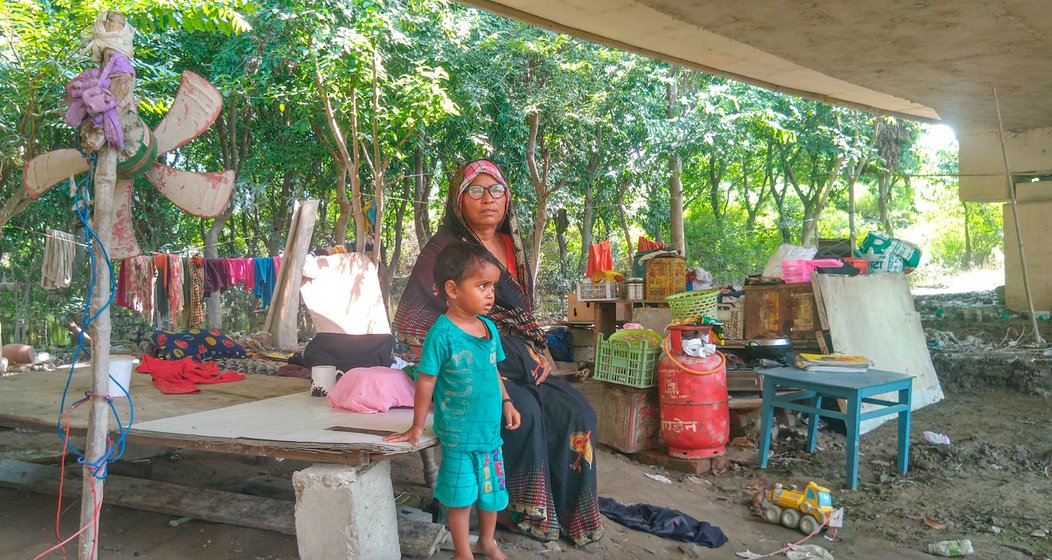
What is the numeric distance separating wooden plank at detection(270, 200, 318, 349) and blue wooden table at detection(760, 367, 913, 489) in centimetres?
568

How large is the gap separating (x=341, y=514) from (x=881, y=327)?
5239 mm

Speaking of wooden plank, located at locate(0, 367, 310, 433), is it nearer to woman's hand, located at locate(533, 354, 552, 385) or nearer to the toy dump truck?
woman's hand, located at locate(533, 354, 552, 385)

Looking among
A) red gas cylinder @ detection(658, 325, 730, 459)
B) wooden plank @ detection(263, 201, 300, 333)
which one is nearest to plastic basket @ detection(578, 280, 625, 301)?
red gas cylinder @ detection(658, 325, 730, 459)

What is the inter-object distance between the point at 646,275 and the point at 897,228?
26971mm

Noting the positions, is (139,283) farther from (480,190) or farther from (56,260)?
(480,190)

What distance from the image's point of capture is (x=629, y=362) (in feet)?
15.8

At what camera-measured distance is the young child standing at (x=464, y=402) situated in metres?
2.63

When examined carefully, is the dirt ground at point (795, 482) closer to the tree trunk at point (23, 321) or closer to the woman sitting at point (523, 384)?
the woman sitting at point (523, 384)

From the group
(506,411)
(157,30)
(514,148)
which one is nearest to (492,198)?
(506,411)

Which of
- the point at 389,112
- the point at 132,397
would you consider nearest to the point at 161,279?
the point at 389,112

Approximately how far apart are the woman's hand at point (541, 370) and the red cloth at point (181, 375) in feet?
7.16

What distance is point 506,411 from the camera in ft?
9.41

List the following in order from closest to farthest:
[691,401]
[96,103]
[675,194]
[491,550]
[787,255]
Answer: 1. [96,103]
2. [491,550]
3. [691,401]
4. [787,255]
5. [675,194]

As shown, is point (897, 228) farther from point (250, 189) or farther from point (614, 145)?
point (250, 189)
